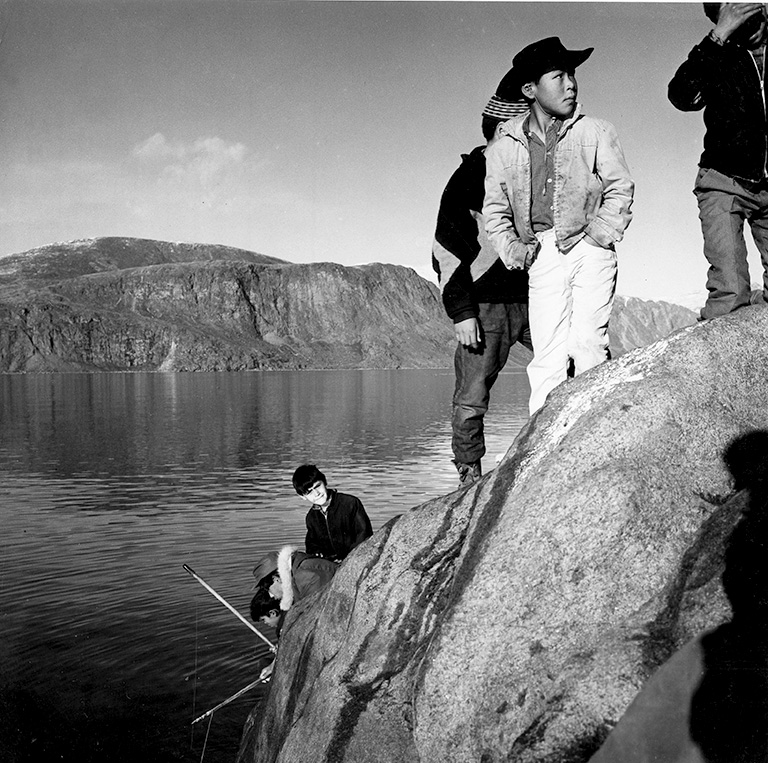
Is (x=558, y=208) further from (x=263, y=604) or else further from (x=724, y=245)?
(x=263, y=604)

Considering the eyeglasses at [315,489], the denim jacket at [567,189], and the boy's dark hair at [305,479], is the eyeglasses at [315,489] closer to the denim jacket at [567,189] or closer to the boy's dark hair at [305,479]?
the boy's dark hair at [305,479]

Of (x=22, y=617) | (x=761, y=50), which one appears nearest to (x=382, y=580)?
(x=761, y=50)

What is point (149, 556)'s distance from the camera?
16.7 m

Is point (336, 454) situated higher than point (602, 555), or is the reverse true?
point (602, 555)

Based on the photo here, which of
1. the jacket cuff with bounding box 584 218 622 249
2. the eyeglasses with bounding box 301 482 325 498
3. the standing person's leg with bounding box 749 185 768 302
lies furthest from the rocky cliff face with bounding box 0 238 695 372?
the jacket cuff with bounding box 584 218 622 249

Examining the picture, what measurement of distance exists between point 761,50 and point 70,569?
48.6ft

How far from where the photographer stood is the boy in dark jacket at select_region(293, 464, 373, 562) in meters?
7.71

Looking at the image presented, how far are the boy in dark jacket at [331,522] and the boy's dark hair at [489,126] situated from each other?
344 cm

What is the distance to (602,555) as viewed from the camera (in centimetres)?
395

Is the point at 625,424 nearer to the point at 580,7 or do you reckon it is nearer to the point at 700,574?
the point at 700,574

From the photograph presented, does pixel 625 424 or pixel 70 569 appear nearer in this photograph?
pixel 625 424

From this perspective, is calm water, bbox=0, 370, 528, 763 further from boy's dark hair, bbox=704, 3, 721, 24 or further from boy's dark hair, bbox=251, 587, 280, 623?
boy's dark hair, bbox=704, 3, 721, 24

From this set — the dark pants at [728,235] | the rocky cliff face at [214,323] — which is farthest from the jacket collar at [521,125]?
the rocky cliff face at [214,323]

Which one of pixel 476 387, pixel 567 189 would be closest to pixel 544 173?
pixel 567 189
